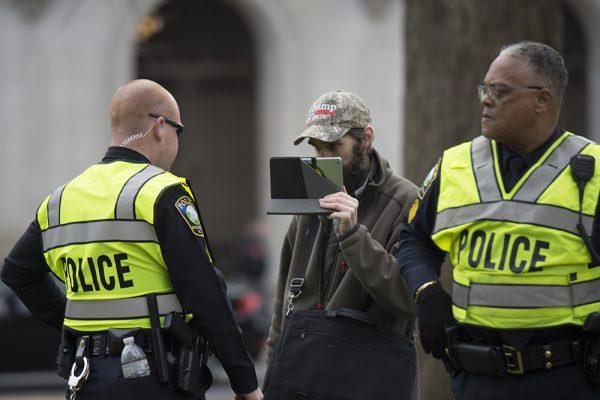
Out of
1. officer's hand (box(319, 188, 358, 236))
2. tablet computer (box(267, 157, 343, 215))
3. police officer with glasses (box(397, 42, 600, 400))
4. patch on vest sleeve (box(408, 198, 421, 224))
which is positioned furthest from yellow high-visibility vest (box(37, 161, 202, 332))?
police officer with glasses (box(397, 42, 600, 400))

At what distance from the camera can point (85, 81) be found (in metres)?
17.4

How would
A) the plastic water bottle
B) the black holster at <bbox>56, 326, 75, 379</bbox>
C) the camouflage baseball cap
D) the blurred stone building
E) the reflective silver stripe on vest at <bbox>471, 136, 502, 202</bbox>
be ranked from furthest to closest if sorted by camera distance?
1. the blurred stone building
2. the camouflage baseball cap
3. the black holster at <bbox>56, 326, 75, 379</bbox>
4. the plastic water bottle
5. the reflective silver stripe on vest at <bbox>471, 136, 502, 202</bbox>

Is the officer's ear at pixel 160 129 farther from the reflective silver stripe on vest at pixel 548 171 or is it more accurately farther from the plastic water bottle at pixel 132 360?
the reflective silver stripe on vest at pixel 548 171

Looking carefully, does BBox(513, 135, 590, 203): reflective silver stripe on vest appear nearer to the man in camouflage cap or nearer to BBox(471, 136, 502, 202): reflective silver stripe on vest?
BBox(471, 136, 502, 202): reflective silver stripe on vest

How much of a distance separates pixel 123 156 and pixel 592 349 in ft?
5.71

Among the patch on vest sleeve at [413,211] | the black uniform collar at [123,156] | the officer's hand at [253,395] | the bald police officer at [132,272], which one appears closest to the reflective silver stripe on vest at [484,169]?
the patch on vest sleeve at [413,211]

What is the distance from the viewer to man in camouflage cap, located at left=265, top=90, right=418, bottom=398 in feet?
14.0

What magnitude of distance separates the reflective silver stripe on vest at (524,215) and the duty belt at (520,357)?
14.2 inches

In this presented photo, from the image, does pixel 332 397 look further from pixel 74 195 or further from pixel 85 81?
pixel 85 81

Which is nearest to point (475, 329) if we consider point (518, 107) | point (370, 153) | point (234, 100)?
point (518, 107)

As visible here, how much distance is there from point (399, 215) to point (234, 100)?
48.6 ft

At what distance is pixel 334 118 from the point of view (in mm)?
4547

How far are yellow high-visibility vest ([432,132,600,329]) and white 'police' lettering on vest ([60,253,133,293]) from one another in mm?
1114

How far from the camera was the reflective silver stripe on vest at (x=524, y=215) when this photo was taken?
3693 mm
